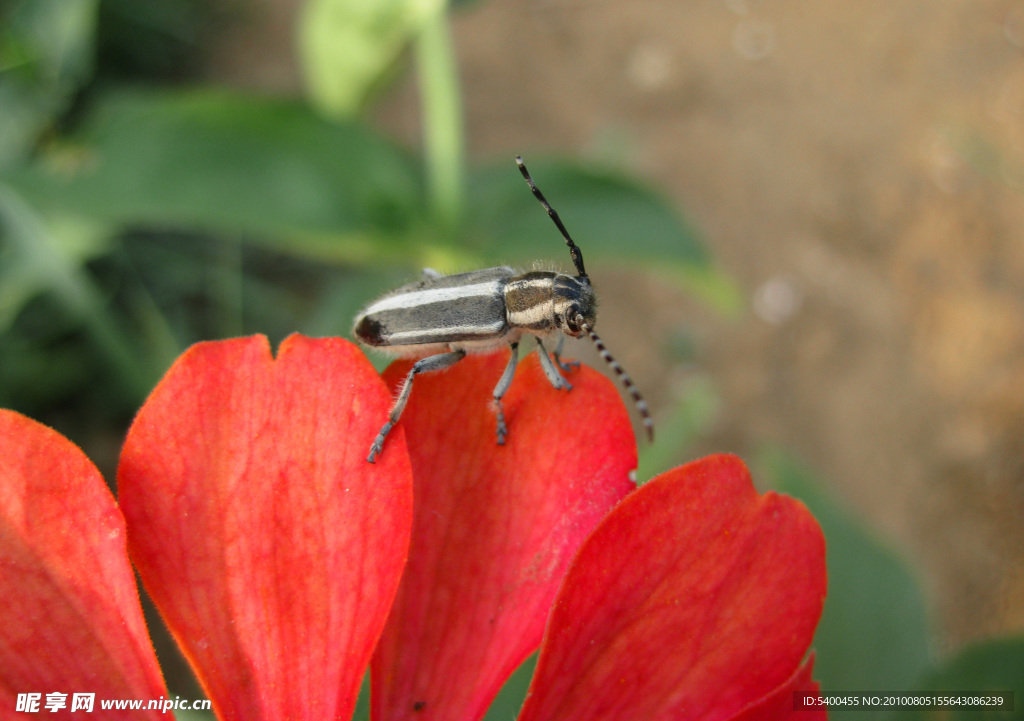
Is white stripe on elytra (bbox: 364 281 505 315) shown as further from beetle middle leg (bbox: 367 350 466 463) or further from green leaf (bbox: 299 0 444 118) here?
green leaf (bbox: 299 0 444 118)

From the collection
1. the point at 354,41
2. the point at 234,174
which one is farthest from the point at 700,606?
the point at 354,41

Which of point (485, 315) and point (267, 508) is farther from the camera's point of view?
point (485, 315)

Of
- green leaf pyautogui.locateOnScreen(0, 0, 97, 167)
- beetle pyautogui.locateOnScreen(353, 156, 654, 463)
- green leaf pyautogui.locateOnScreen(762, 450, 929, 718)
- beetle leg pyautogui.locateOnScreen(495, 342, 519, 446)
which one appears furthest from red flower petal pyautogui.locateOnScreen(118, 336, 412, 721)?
green leaf pyautogui.locateOnScreen(0, 0, 97, 167)

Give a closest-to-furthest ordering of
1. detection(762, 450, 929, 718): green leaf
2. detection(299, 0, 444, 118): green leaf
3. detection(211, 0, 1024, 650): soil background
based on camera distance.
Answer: detection(762, 450, 929, 718): green leaf
detection(299, 0, 444, 118): green leaf
detection(211, 0, 1024, 650): soil background

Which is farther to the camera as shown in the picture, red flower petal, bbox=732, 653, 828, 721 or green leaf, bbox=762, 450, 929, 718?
green leaf, bbox=762, 450, 929, 718

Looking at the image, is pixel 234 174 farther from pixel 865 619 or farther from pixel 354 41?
pixel 865 619

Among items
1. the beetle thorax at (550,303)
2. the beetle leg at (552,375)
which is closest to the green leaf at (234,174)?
the beetle thorax at (550,303)

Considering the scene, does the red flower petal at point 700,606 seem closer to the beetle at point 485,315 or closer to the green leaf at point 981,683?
the beetle at point 485,315
